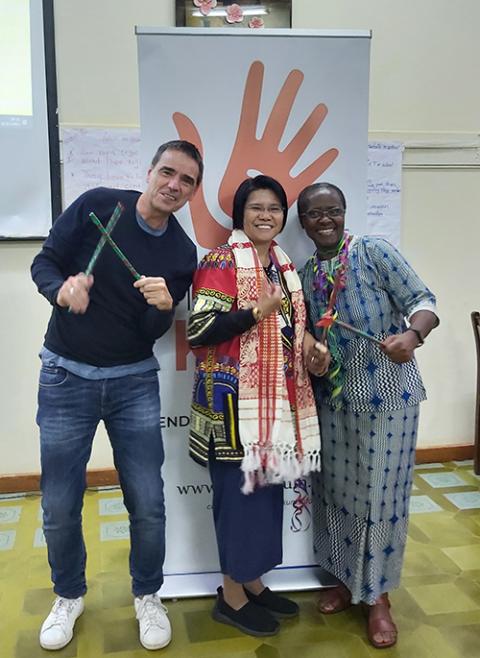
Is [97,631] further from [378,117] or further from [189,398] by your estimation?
[378,117]

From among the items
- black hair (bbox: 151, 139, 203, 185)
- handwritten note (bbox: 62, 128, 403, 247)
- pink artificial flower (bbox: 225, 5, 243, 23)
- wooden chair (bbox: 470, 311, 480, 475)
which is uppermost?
pink artificial flower (bbox: 225, 5, 243, 23)

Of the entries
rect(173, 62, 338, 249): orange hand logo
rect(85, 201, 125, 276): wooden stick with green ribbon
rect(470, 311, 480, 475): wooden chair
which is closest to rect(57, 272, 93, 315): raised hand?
rect(85, 201, 125, 276): wooden stick with green ribbon

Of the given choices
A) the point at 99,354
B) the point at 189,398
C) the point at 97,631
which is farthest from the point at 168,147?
the point at 97,631

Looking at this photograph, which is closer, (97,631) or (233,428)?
(233,428)

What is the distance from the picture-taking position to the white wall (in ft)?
9.16

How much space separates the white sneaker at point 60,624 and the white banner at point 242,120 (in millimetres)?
424

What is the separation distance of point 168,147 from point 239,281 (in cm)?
41

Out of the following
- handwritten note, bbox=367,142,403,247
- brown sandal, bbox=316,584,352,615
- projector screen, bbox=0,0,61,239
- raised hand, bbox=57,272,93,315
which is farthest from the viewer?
handwritten note, bbox=367,142,403,247

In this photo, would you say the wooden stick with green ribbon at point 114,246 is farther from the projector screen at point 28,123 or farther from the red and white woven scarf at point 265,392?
the projector screen at point 28,123

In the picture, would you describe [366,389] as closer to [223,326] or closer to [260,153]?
[223,326]

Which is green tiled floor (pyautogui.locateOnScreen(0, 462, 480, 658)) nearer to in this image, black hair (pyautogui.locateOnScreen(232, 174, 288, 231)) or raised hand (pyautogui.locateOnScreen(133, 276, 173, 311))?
raised hand (pyautogui.locateOnScreen(133, 276, 173, 311))

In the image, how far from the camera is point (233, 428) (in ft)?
5.70

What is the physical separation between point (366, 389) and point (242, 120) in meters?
0.91

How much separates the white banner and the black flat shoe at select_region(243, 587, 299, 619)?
15.7 inches
